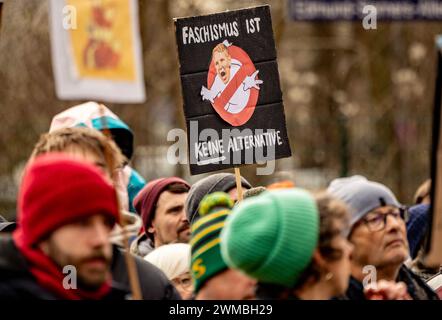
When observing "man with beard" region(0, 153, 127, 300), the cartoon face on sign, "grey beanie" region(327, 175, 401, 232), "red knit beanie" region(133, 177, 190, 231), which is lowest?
"red knit beanie" region(133, 177, 190, 231)

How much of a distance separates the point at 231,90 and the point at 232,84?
0.10 ft

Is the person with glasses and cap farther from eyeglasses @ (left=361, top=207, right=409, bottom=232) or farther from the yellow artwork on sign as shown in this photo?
the yellow artwork on sign

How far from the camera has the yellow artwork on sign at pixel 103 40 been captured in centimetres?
557

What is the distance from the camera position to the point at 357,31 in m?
26.1

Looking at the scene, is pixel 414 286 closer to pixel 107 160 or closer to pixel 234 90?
pixel 234 90

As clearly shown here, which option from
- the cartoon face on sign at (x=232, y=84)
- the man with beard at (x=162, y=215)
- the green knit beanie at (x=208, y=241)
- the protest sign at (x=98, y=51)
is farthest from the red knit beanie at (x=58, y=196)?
the man with beard at (x=162, y=215)

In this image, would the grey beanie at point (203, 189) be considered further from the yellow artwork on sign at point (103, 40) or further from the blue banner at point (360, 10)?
the blue banner at point (360, 10)

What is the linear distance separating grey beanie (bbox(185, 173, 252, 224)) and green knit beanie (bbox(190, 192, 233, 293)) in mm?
1477

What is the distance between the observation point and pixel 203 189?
704 centimetres

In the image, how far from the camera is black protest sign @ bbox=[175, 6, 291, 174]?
6863 mm

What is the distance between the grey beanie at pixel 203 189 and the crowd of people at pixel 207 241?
114 centimetres

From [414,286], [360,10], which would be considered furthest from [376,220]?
[360,10]

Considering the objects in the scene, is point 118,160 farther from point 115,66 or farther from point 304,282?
point 304,282

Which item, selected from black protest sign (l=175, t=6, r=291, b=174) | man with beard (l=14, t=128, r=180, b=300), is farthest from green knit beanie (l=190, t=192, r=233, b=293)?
black protest sign (l=175, t=6, r=291, b=174)
